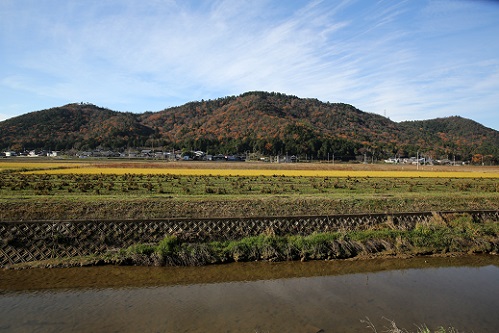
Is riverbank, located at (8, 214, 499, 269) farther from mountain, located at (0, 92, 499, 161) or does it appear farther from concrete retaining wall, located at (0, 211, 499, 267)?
mountain, located at (0, 92, 499, 161)

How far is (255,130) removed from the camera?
421 ft

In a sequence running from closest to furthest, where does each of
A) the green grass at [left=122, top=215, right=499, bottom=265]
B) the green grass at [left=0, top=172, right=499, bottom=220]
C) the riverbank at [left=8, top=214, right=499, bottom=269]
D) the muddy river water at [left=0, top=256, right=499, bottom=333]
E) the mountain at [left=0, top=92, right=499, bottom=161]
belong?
the muddy river water at [left=0, top=256, right=499, bottom=333] < the riverbank at [left=8, top=214, right=499, bottom=269] < the green grass at [left=122, top=215, right=499, bottom=265] < the green grass at [left=0, top=172, right=499, bottom=220] < the mountain at [left=0, top=92, right=499, bottom=161]

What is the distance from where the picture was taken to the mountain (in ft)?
386

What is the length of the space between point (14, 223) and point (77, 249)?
2.63 m

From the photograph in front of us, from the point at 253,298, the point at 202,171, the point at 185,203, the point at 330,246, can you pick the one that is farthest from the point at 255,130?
the point at 253,298

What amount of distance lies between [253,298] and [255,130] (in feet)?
390

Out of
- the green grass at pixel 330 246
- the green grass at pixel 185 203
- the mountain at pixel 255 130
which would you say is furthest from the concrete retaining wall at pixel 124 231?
the mountain at pixel 255 130

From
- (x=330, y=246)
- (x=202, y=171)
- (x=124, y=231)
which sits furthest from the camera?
(x=202, y=171)

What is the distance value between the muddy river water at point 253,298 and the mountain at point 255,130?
3687 inches

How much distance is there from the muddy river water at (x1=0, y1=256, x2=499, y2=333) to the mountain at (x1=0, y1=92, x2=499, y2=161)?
93.6 m

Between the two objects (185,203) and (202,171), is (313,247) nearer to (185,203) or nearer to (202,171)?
(185,203)

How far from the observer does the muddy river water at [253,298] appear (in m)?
8.91

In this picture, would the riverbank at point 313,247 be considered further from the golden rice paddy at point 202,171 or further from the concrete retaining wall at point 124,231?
the golden rice paddy at point 202,171

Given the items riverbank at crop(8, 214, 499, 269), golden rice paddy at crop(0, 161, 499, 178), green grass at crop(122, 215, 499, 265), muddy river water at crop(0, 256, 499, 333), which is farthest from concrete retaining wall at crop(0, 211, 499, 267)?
golden rice paddy at crop(0, 161, 499, 178)
